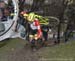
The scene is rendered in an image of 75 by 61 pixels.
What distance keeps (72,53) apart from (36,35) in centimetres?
106

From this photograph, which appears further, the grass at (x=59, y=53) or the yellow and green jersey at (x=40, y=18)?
the yellow and green jersey at (x=40, y=18)

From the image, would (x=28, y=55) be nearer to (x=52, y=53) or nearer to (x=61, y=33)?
(x=52, y=53)

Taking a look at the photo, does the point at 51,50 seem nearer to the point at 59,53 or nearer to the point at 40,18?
the point at 59,53

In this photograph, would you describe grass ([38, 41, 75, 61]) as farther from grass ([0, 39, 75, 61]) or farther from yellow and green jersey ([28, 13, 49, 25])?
yellow and green jersey ([28, 13, 49, 25])

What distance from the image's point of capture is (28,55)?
8219 millimetres

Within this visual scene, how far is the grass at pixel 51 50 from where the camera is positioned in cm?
803

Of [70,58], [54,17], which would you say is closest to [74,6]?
[54,17]

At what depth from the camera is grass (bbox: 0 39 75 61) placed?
316 inches

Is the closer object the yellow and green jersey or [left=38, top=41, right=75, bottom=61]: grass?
[left=38, top=41, right=75, bottom=61]: grass

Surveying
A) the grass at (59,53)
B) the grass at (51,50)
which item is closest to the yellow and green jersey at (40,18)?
the grass at (51,50)

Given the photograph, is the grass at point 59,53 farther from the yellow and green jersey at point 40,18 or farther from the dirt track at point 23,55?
the yellow and green jersey at point 40,18

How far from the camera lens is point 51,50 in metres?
8.46

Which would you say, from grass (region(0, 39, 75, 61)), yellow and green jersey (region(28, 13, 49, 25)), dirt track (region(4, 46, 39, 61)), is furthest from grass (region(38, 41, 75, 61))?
yellow and green jersey (region(28, 13, 49, 25))

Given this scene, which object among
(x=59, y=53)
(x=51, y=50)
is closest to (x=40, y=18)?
(x=51, y=50)
